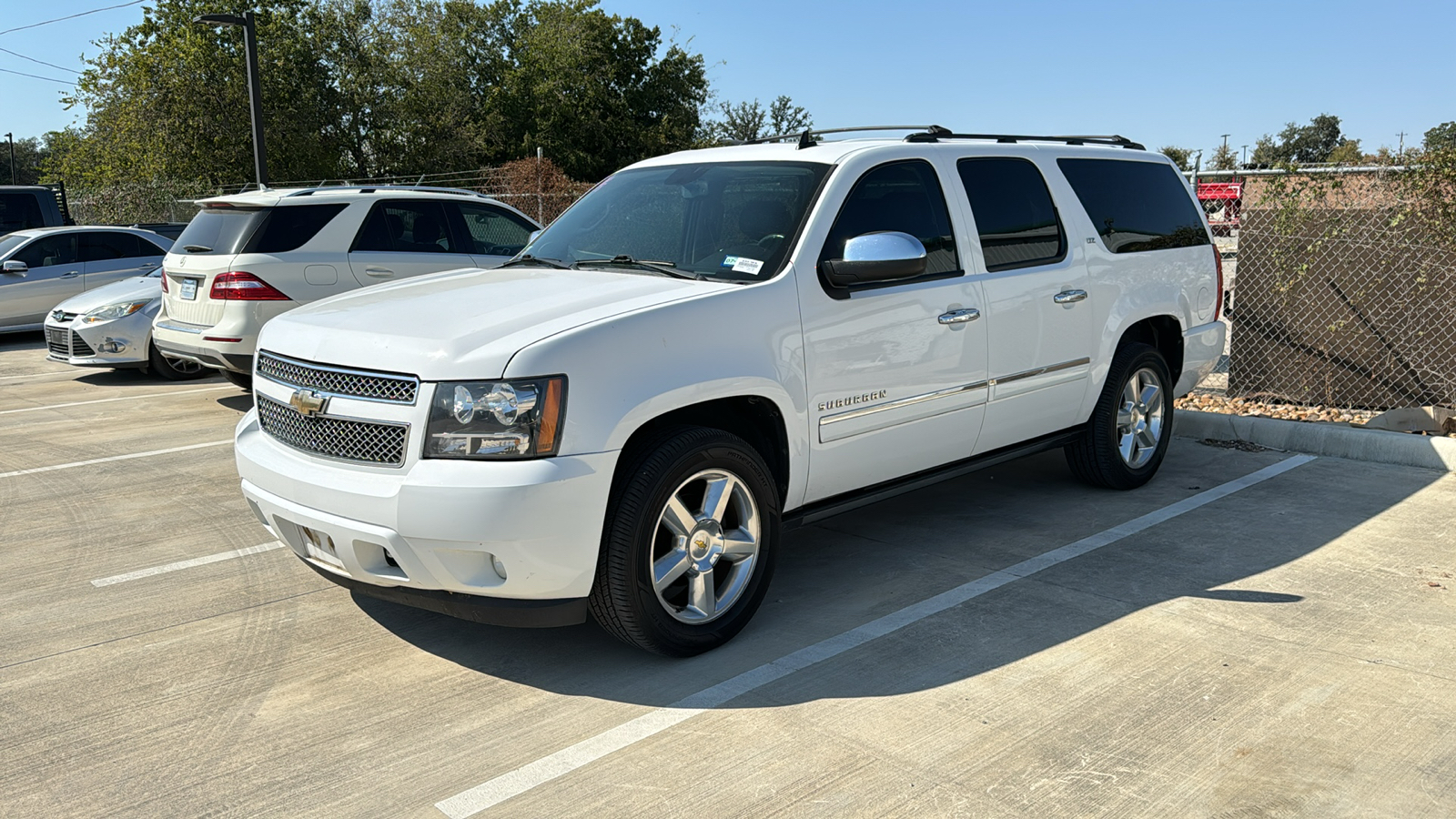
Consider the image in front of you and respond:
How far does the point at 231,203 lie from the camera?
9211 mm

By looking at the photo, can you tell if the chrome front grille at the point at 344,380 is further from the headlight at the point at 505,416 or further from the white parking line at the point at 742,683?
the white parking line at the point at 742,683

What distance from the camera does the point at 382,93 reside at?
154 ft

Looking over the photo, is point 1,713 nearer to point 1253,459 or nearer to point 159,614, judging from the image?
point 159,614

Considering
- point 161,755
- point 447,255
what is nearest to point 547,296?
point 161,755

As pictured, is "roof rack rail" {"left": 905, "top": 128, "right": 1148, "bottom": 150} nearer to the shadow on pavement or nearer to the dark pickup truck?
the shadow on pavement

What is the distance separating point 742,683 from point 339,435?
5.38ft

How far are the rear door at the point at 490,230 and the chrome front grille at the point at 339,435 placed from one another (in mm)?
5905

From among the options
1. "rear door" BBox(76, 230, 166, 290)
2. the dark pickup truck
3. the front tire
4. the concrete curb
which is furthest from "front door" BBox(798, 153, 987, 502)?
the dark pickup truck

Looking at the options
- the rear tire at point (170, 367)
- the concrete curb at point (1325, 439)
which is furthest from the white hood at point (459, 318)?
the rear tire at point (170, 367)

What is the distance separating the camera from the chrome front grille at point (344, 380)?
378cm

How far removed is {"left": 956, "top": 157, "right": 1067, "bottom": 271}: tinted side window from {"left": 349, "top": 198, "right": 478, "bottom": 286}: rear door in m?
5.58

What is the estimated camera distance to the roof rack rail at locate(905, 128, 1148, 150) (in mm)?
5332

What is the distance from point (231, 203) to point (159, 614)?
541 cm

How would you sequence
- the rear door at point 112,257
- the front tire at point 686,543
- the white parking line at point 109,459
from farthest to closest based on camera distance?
the rear door at point 112,257 < the white parking line at point 109,459 < the front tire at point 686,543
